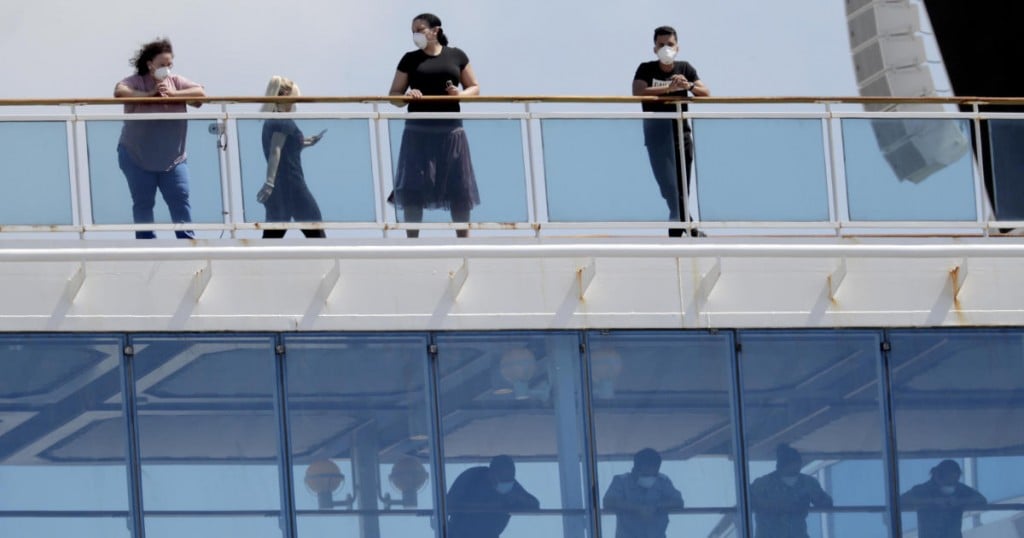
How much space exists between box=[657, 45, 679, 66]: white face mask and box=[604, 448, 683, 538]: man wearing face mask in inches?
122

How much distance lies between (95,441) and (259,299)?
1.57 m

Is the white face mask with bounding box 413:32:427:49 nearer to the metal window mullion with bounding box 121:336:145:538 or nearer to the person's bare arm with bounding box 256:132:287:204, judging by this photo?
the person's bare arm with bounding box 256:132:287:204

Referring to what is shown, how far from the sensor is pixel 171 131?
1673 cm

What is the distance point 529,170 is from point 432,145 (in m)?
0.76

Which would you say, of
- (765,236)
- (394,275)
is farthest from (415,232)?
(765,236)

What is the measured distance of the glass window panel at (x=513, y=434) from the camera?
16.4 m

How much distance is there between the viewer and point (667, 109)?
17.3 meters

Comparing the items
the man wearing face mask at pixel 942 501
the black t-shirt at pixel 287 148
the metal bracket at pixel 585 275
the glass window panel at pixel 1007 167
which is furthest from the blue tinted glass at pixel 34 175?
the glass window panel at pixel 1007 167

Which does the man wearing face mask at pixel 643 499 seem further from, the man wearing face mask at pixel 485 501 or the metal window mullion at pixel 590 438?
the man wearing face mask at pixel 485 501

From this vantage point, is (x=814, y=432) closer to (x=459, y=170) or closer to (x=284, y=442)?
(x=459, y=170)

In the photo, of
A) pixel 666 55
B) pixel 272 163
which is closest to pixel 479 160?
pixel 272 163

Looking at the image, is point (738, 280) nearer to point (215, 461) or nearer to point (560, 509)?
point (560, 509)

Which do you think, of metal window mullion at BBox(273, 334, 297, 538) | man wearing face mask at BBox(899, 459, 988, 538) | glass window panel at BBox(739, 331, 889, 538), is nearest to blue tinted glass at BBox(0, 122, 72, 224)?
metal window mullion at BBox(273, 334, 297, 538)

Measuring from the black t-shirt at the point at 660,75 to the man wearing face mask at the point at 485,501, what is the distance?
307cm
